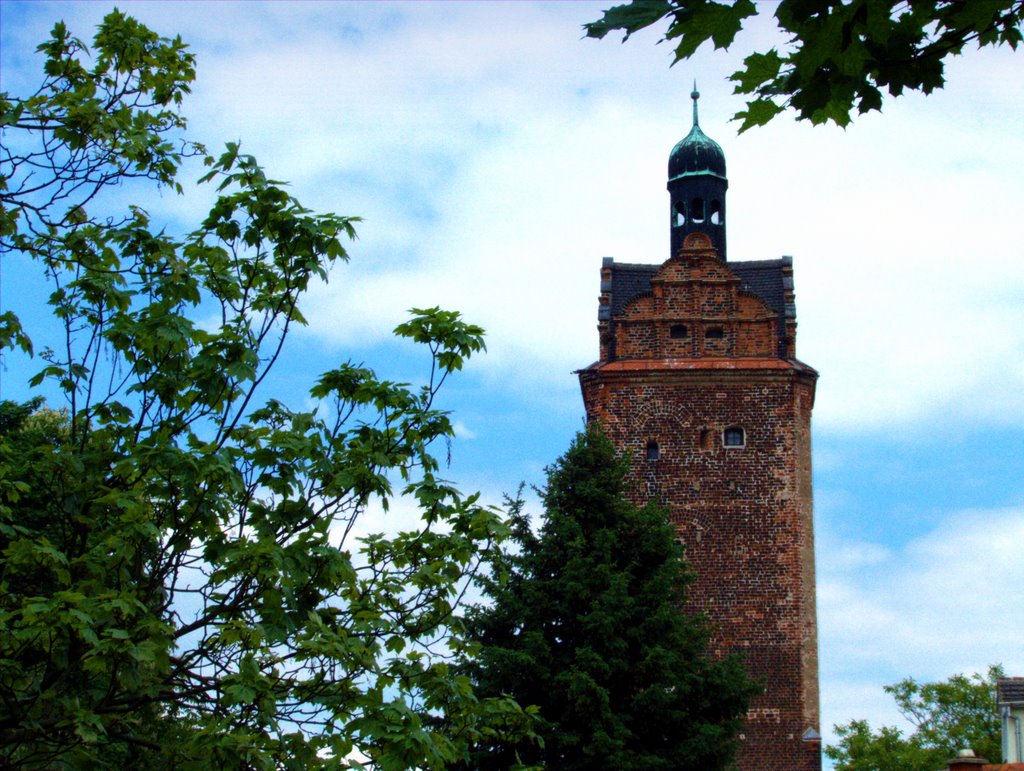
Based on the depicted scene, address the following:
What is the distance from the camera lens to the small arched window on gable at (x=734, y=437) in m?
29.7

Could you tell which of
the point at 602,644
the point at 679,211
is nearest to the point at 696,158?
the point at 679,211

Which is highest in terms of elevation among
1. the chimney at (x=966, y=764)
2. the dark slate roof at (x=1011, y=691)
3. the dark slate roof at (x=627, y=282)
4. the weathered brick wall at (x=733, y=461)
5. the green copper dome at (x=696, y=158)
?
the green copper dome at (x=696, y=158)

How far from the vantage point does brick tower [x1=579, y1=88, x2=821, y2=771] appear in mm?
Answer: 27828

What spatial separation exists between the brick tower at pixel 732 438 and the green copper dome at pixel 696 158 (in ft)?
6.98

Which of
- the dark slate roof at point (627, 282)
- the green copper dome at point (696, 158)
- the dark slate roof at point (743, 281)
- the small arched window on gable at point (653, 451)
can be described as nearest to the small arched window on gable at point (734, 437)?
the small arched window on gable at point (653, 451)

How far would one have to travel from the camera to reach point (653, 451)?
29.7m

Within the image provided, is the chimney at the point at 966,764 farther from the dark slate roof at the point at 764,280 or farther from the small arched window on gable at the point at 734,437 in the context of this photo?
the dark slate roof at the point at 764,280

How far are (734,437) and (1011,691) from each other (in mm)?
8689

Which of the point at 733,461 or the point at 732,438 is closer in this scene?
the point at 733,461

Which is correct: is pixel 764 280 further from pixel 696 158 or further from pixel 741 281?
pixel 696 158

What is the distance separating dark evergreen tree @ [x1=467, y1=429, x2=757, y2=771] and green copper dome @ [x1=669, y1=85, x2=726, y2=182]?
13110mm

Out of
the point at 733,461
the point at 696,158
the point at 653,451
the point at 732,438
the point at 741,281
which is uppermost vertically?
the point at 696,158

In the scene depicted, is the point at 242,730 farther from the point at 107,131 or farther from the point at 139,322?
the point at 107,131

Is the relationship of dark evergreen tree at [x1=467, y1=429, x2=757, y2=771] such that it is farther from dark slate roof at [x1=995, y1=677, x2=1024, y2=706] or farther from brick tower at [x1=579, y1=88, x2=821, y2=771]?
dark slate roof at [x1=995, y1=677, x2=1024, y2=706]
